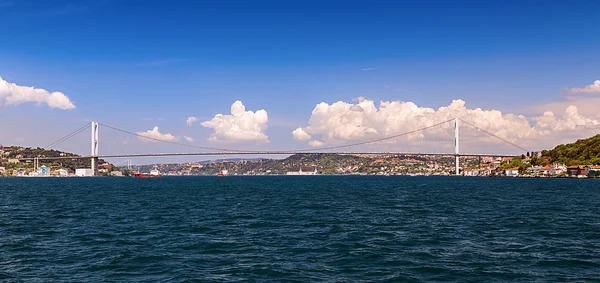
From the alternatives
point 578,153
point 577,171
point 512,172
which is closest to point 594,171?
point 577,171

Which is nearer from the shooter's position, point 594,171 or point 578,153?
point 594,171

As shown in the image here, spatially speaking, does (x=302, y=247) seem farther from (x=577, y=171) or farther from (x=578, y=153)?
(x=578, y=153)

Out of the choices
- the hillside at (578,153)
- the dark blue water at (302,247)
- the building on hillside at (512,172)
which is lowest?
the building on hillside at (512,172)

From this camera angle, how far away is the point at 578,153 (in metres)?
156

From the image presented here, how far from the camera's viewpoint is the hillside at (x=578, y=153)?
14562cm

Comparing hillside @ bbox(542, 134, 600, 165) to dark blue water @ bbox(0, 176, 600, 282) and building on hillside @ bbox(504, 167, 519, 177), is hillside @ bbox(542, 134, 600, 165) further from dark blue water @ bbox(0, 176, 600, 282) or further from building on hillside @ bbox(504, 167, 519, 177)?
dark blue water @ bbox(0, 176, 600, 282)

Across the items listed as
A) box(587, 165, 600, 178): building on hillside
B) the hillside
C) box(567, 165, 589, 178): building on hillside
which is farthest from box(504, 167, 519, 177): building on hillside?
box(587, 165, 600, 178): building on hillside

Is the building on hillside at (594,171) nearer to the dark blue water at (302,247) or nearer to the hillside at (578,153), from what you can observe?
the hillside at (578,153)

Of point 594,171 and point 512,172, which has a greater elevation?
point 594,171

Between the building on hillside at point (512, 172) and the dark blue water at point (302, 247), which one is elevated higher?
the dark blue water at point (302, 247)

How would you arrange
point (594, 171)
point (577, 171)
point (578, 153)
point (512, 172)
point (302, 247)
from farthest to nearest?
point (512, 172), point (578, 153), point (577, 171), point (594, 171), point (302, 247)

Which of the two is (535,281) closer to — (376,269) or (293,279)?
(376,269)

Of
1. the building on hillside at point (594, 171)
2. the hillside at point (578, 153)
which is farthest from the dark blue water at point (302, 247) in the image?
the hillside at point (578, 153)

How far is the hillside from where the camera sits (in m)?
146
